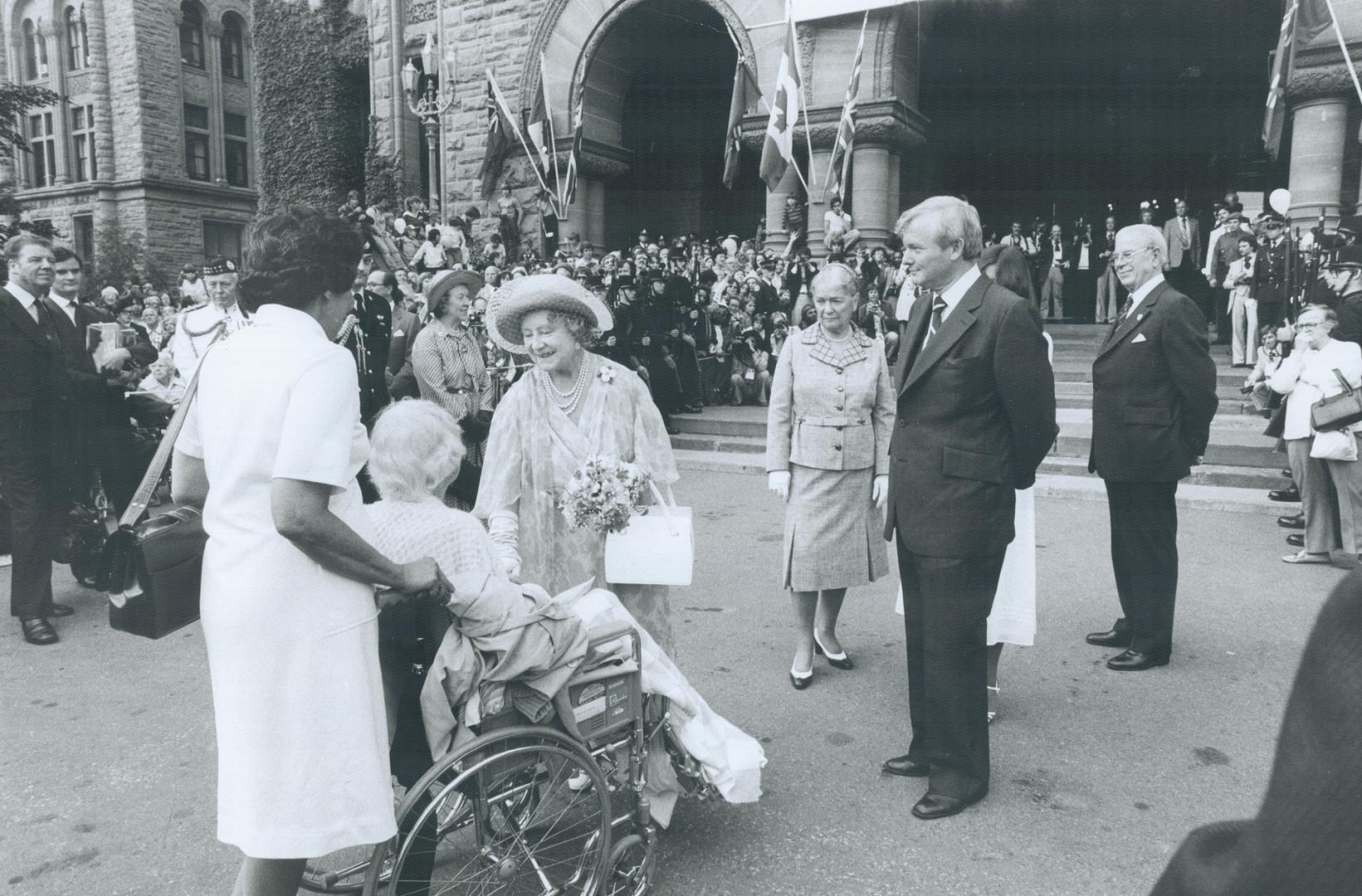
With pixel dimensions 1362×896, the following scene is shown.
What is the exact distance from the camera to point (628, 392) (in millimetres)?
3443

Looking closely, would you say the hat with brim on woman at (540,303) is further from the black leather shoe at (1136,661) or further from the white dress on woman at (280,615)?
the black leather shoe at (1136,661)

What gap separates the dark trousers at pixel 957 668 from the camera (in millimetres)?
3246

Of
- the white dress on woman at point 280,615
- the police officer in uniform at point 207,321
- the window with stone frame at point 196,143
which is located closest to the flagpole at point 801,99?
the police officer in uniform at point 207,321

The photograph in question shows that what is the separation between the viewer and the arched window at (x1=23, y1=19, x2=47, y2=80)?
35.9m

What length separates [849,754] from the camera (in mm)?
3742

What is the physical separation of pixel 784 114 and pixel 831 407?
440 inches

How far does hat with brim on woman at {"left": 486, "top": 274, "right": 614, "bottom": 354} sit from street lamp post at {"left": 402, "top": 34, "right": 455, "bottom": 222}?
14089mm

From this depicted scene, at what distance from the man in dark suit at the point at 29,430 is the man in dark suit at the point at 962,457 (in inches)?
177

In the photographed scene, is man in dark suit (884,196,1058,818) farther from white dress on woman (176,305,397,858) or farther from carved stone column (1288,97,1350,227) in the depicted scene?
carved stone column (1288,97,1350,227)

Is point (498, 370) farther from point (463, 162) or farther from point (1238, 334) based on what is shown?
point (463, 162)

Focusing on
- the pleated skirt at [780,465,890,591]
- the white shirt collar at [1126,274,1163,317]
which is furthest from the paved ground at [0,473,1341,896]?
the white shirt collar at [1126,274,1163,317]

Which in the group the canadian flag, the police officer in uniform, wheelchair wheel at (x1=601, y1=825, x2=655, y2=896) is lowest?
wheelchair wheel at (x1=601, y1=825, x2=655, y2=896)

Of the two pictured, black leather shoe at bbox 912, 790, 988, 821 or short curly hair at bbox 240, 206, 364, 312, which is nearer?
short curly hair at bbox 240, 206, 364, 312

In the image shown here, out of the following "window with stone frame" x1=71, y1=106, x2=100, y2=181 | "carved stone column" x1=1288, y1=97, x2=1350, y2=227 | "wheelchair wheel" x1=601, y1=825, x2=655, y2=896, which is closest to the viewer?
"wheelchair wheel" x1=601, y1=825, x2=655, y2=896
